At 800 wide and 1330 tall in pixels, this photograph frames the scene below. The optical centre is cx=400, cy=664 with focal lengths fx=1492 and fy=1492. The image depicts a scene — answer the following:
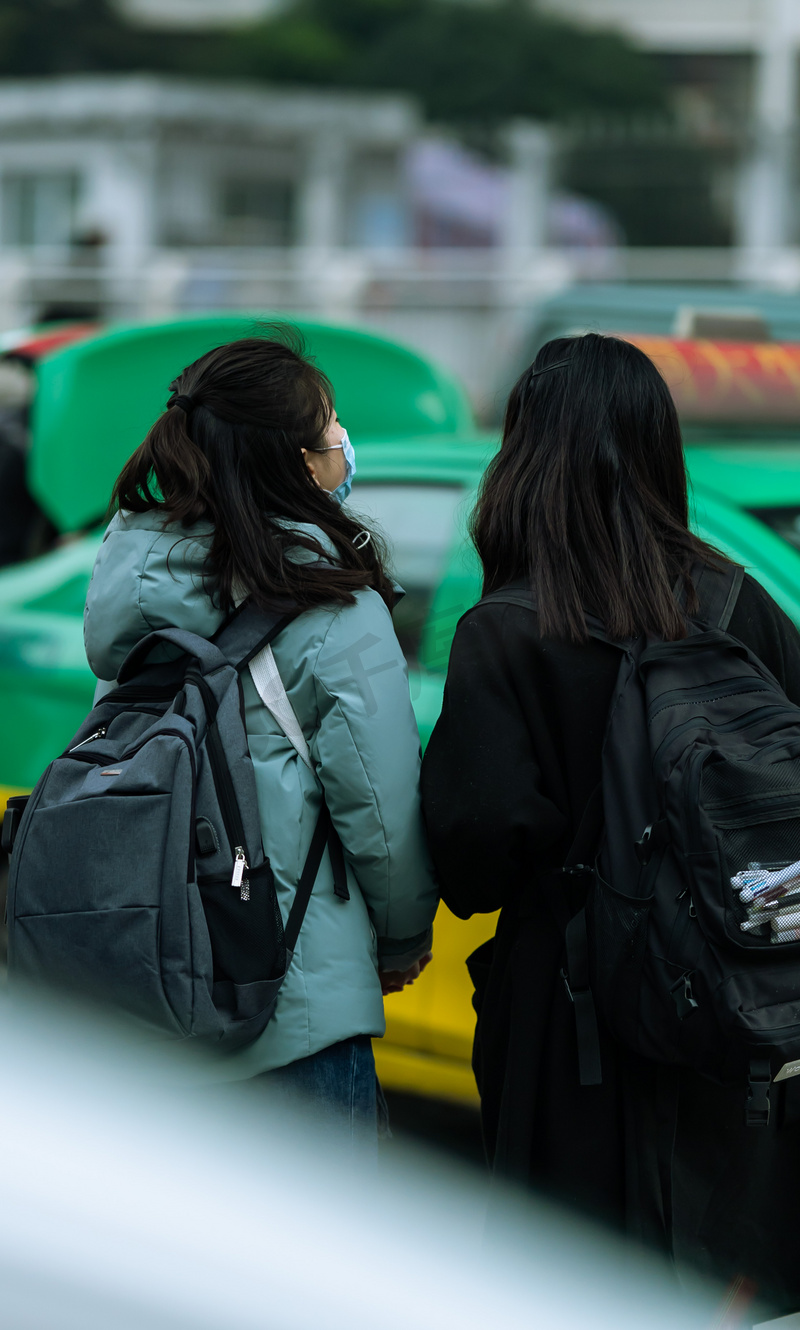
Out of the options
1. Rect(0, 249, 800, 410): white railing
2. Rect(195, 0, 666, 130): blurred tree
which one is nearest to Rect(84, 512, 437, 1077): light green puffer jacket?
Rect(0, 249, 800, 410): white railing

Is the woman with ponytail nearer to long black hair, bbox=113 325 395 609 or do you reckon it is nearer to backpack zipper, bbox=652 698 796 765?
long black hair, bbox=113 325 395 609

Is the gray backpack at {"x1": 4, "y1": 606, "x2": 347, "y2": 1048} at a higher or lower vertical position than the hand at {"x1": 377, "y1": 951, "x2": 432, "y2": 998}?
higher

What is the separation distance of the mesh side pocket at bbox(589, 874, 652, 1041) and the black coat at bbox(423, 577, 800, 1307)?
0.12 meters

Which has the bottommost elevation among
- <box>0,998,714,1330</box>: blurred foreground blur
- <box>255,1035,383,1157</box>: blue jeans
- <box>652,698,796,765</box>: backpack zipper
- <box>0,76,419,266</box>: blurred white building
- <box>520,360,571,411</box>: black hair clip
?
<box>0,76,419,266</box>: blurred white building

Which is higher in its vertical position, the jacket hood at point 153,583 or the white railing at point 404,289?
the jacket hood at point 153,583

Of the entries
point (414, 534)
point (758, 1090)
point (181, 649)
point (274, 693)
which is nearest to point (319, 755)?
point (274, 693)

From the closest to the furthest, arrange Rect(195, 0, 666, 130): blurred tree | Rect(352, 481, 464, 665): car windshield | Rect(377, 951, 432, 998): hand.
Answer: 1. Rect(377, 951, 432, 998): hand
2. Rect(352, 481, 464, 665): car windshield
3. Rect(195, 0, 666, 130): blurred tree

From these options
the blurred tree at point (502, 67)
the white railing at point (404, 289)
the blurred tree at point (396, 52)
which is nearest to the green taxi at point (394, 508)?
the white railing at point (404, 289)

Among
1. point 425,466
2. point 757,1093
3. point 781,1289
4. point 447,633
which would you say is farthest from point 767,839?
point 425,466

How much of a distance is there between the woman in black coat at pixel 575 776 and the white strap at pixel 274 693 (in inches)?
7.4

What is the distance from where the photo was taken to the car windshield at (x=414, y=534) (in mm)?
3479

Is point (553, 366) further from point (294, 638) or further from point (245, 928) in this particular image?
point (245, 928)

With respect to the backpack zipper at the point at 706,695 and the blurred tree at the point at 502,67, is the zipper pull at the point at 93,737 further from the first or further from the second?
the blurred tree at the point at 502,67

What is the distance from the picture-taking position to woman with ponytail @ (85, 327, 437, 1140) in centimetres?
199
